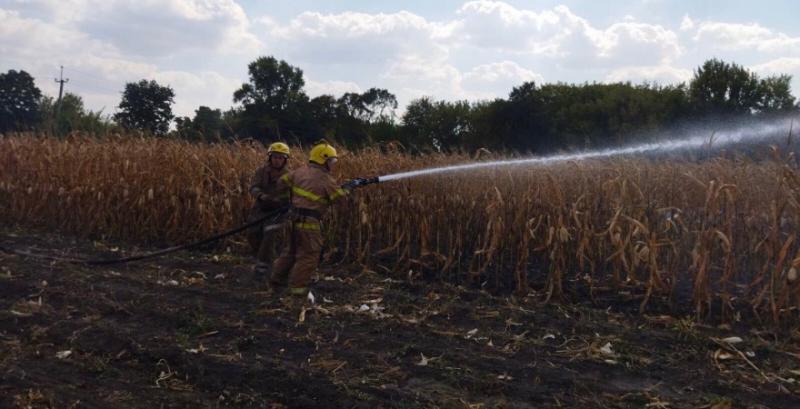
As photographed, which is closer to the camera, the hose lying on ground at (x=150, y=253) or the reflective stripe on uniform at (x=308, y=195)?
the reflective stripe on uniform at (x=308, y=195)

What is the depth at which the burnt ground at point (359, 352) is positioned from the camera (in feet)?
14.2

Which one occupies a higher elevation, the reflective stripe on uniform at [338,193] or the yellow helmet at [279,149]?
the yellow helmet at [279,149]

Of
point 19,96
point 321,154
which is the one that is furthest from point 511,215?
point 19,96

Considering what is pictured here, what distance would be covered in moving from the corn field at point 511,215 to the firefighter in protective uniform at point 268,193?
2.80ft

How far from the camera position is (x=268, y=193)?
28.6ft

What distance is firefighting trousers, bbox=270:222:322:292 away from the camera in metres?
7.27

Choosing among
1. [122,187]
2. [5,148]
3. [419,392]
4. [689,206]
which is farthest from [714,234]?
[5,148]

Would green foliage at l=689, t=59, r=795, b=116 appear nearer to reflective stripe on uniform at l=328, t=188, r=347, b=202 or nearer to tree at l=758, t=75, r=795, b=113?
tree at l=758, t=75, r=795, b=113

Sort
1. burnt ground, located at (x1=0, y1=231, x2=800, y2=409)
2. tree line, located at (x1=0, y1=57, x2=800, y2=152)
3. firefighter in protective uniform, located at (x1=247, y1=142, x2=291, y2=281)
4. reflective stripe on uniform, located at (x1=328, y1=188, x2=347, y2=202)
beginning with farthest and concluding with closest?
tree line, located at (x1=0, y1=57, x2=800, y2=152) → firefighter in protective uniform, located at (x1=247, y1=142, x2=291, y2=281) → reflective stripe on uniform, located at (x1=328, y1=188, x2=347, y2=202) → burnt ground, located at (x1=0, y1=231, x2=800, y2=409)

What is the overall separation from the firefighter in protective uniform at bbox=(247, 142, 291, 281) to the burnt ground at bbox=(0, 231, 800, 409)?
3.99 feet

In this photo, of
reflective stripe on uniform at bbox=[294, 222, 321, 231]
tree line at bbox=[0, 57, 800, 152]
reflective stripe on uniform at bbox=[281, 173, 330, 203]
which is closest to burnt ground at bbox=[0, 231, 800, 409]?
reflective stripe on uniform at bbox=[294, 222, 321, 231]

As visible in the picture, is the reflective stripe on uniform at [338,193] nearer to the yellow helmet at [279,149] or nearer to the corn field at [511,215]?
the corn field at [511,215]

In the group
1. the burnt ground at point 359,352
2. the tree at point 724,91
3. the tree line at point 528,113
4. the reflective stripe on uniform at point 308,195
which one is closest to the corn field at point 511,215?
the burnt ground at point 359,352

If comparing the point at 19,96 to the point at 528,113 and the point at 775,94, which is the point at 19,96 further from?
the point at 775,94
